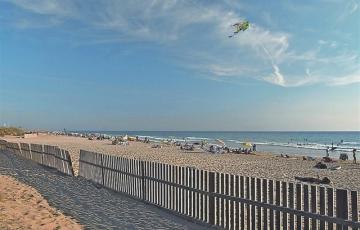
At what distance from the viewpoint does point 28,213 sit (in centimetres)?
952

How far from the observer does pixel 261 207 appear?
7434 millimetres

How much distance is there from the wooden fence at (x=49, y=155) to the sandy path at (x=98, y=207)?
1.84 metres

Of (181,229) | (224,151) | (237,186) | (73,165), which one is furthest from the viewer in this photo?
(224,151)

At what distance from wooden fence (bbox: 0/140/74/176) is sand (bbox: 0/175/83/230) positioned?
5316mm

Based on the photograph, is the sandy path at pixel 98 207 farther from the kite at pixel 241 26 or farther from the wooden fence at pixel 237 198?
the kite at pixel 241 26

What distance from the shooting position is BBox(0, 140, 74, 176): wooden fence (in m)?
18.1

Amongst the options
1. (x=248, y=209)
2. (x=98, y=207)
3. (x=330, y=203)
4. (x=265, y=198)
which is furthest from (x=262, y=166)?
(x=330, y=203)

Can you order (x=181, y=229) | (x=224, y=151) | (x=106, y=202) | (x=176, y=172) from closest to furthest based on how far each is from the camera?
(x=181, y=229), (x=176, y=172), (x=106, y=202), (x=224, y=151)

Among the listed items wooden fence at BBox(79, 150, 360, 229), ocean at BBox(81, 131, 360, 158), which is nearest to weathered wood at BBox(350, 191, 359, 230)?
wooden fence at BBox(79, 150, 360, 229)

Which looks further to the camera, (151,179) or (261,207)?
(151,179)

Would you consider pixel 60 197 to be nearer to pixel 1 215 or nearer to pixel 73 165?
pixel 1 215

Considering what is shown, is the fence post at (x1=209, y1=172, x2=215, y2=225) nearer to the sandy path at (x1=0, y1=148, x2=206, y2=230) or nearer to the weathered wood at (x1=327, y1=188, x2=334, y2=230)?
the sandy path at (x1=0, y1=148, x2=206, y2=230)

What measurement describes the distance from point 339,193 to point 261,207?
68.0 inches

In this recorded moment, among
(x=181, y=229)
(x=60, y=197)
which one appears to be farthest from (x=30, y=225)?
(x=60, y=197)
